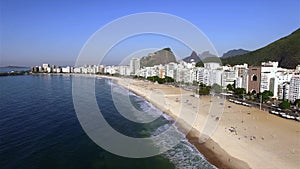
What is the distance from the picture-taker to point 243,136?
8555mm

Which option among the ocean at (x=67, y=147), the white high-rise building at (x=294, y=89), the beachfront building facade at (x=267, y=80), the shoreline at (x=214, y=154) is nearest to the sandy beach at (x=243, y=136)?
the shoreline at (x=214, y=154)

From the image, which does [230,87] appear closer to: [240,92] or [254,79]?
[254,79]

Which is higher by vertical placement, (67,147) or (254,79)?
(254,79)

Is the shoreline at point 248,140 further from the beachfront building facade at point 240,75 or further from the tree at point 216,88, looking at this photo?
the tree at point 216,88

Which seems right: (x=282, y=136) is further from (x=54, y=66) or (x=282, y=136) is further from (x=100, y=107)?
(x=54, y=66)

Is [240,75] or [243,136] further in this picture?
[240,75]

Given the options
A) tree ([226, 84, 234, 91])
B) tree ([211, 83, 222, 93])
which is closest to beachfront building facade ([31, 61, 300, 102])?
tree ([226, 84, 234, 91])

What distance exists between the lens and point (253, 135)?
864 centimetres

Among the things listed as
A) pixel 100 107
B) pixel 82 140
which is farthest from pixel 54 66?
pixel 82 140

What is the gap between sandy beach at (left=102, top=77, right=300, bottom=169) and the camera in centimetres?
661

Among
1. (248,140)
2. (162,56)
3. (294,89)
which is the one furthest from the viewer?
(162,56)

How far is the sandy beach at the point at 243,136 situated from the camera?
6.61m

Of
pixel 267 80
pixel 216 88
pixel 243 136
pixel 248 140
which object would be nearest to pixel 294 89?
pixel 267 80

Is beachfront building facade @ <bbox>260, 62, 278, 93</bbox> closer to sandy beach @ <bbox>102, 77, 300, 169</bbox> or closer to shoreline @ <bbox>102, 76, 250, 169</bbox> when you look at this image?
sandy beach @ <bbox>102, 77, 300, 169</bbox>
